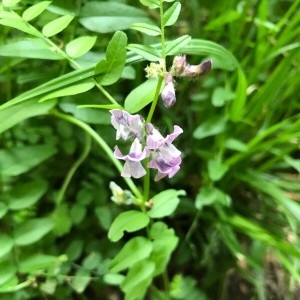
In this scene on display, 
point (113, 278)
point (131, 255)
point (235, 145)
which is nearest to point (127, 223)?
point (131, 255)

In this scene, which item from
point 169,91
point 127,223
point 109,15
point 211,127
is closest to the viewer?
point 169,91

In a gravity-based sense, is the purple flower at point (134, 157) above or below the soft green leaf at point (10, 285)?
above

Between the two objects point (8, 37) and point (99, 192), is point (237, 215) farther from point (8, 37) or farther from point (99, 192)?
point (8, 37)

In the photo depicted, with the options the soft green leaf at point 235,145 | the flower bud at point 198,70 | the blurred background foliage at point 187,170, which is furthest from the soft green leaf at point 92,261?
the flower bud at point 198,70

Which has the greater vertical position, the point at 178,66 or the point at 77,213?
the point at 178,66

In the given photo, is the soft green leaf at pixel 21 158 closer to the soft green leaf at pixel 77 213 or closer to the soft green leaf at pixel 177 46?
the soft green leaf at pixel 77 213

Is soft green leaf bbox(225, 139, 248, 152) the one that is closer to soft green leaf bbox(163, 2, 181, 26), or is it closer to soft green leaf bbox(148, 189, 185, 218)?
soft green leaf bbox(148, 189, 185, 218)

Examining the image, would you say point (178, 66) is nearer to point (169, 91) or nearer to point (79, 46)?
point (169, 91)
